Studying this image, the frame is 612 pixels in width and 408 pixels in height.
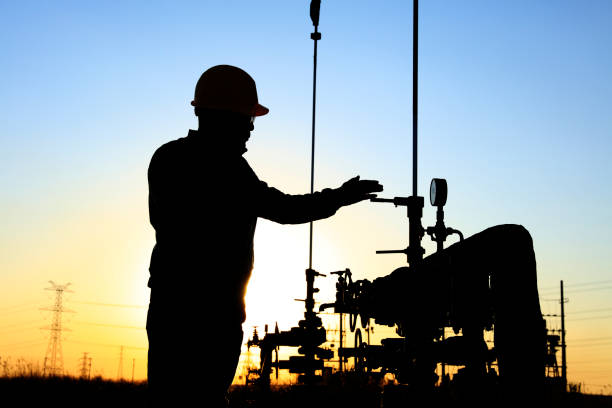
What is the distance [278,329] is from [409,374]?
11.3 m

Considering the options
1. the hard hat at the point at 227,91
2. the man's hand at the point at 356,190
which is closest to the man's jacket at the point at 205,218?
the hard hat at the point at 227,91

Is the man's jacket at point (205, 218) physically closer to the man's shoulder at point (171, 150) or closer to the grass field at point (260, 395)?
the man's shoulder at point (171, 150)

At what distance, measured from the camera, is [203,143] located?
4566mm

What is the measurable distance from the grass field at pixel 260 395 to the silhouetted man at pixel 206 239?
3.73 meters

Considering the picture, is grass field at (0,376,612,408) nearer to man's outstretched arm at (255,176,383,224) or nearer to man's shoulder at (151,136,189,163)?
man's outstretched arm at (255,176,383,224)

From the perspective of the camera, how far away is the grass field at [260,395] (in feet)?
27.2

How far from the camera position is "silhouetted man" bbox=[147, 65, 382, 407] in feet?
13.8

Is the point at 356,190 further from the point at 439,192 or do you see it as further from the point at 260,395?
the point at 260,395

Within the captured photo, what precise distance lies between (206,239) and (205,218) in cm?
11

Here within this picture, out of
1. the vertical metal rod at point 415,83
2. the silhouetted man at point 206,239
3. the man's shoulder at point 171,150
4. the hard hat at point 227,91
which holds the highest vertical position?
the vertical metal rod at point 415,83

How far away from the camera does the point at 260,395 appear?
1658 centimetres

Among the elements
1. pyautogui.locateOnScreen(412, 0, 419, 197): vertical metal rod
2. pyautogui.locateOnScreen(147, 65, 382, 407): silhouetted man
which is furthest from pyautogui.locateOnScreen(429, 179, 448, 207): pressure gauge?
pyautogui.locateOnScreen(147, 65, 382, 407): silhouetted man

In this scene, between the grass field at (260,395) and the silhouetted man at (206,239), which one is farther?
the grass field at (260,395)

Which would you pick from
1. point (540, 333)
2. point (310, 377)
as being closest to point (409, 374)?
point (540, 333)
